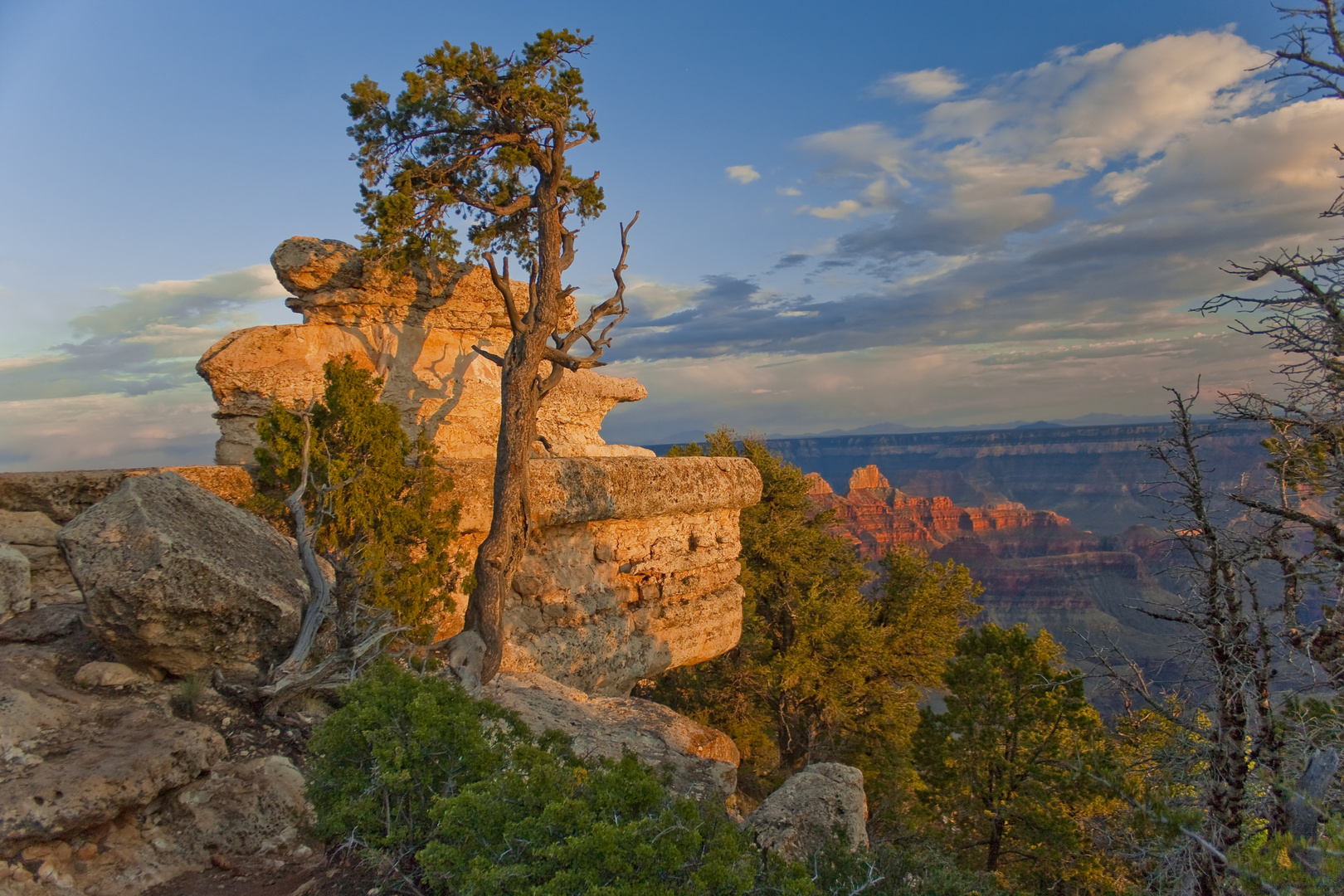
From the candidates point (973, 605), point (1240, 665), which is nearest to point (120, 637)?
point (1240, 665)

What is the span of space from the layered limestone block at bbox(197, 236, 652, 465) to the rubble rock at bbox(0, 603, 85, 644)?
435 cm

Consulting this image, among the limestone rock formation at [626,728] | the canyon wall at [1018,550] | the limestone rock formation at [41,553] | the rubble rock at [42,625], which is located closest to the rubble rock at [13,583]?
the rubble rock at [42,625]

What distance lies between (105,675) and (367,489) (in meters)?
3.69

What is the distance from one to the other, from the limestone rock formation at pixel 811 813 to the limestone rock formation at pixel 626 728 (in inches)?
33.1

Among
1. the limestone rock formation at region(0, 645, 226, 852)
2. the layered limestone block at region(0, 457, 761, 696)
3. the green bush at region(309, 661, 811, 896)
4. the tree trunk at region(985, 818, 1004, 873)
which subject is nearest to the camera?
the green bush at region(309, 661, 811, 896)

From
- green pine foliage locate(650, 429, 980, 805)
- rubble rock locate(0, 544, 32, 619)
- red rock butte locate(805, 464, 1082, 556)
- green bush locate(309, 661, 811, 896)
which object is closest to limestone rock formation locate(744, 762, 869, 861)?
green bush locate(309, 661, 811, 896)

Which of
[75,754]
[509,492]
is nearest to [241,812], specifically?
[75,754]

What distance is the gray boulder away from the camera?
4.89 meters

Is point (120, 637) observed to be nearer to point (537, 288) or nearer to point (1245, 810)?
point (537, 288)

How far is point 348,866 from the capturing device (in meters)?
4.00

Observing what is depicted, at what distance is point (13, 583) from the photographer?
5.73 metres

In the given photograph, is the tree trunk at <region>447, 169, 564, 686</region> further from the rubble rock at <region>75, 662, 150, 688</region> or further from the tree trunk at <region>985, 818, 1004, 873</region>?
the tree trunk at <region>985, 818, 1004, 873</region>

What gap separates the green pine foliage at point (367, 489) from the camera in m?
8.02

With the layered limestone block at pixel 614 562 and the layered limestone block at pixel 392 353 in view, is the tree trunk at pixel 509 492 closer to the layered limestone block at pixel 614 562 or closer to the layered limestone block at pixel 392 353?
the layered limestone block at pixel 614 562
